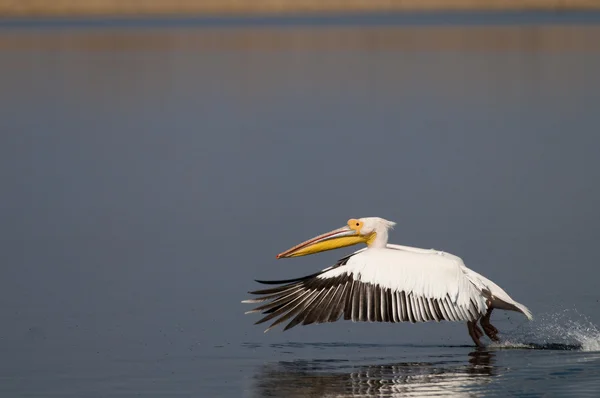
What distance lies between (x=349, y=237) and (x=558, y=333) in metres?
1.49

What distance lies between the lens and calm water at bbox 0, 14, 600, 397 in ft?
24.5

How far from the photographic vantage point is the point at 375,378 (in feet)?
23.6

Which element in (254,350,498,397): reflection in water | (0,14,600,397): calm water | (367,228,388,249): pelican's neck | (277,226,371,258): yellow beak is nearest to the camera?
(254,350,498,397): reflection in water

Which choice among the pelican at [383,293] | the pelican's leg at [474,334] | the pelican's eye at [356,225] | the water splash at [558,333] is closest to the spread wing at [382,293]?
the pelican at [383,293]

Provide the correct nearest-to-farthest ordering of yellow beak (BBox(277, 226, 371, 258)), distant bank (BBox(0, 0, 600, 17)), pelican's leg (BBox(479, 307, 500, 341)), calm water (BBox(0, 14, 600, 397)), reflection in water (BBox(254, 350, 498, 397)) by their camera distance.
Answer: reflection in water (BBox(254, 350, 498, 397)) < calm water (BBox(0, 14, 600, 397)) < pelican's leg (BBox(479, 307, 500, 341)) < yellow beak (BBox(277, 226, 371, 258)) < distant bank (BBox(0, 0, 600, 17))

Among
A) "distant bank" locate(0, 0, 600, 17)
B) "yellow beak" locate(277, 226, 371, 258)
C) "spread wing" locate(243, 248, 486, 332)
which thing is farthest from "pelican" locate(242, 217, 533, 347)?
"distant bank" locate(0, 0, 600, 17)

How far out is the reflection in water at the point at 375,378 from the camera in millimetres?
6898

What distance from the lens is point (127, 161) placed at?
15.4 metres

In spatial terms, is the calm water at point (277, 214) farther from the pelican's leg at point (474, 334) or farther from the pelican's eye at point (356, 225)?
the pelican's eye at point (356, 225)

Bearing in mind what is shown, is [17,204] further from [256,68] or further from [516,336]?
[256,68]

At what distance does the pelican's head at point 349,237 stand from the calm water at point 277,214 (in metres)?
0.53

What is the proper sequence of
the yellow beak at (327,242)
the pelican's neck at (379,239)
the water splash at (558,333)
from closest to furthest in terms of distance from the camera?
the water splash at (558,333) < the pelican's neck at (379,239) < the yellow beak at (327,242)

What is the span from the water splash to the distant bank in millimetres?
42707

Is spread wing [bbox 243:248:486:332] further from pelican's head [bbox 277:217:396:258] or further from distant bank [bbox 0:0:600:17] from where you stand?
distant bank [bbox 0:0:600:17]
